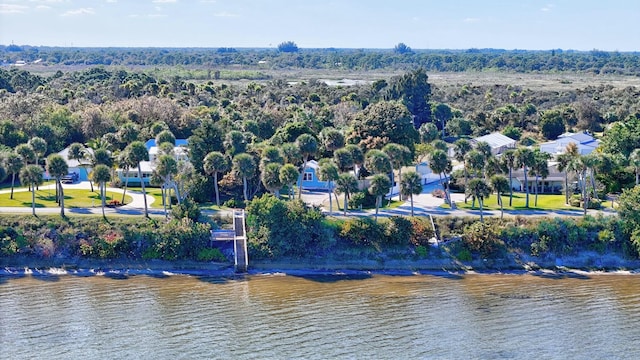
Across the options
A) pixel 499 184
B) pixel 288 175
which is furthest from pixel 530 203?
pixel 288 175

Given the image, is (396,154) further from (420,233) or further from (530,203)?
(530,203)

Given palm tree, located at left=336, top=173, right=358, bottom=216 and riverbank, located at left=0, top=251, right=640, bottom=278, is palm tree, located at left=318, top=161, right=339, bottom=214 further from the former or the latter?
riverbank, located at left=0, top=251, right=640, bottom=278

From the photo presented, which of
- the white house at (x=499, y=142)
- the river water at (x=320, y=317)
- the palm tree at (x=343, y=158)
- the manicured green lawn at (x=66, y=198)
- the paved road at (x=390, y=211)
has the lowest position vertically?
the river water at (x=320, y=317)

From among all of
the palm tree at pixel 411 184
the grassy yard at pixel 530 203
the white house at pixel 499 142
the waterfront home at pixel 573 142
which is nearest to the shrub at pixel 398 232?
the palm tree at pixel 411 184

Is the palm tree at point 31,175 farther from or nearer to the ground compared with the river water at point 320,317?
farther from the ground

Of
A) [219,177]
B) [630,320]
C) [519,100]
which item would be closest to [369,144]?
[219,177]

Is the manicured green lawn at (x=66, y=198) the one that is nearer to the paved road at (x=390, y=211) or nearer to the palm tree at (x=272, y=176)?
the paved road at (x=390, y=211)

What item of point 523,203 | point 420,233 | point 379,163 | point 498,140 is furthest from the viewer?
point 498,140
